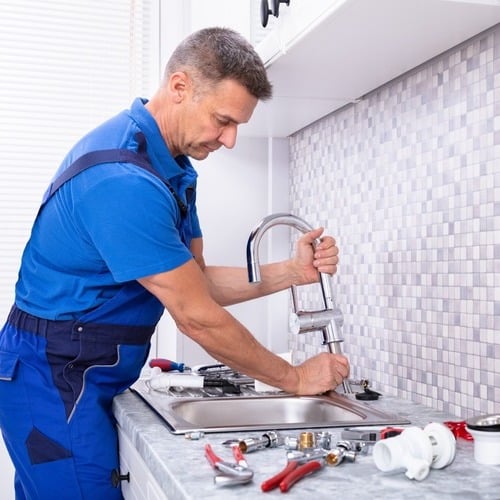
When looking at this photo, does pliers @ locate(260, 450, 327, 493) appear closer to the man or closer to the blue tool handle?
the man

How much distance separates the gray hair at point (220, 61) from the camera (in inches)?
55.4

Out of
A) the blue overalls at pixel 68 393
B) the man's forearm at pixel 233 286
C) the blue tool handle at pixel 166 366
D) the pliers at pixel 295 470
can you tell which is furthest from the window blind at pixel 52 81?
the pliers at pixel 295 470

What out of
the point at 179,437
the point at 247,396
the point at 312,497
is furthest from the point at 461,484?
the point at 247,396

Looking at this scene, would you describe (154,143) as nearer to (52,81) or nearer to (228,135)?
(228,135)

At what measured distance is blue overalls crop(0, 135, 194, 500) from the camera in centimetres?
141

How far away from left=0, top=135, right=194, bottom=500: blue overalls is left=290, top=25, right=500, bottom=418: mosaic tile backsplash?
1.81 feet

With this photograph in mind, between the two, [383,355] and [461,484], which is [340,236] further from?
[461,484]

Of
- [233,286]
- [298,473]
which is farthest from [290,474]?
[233,286]

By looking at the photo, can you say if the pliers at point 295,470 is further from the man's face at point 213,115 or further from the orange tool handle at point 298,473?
the man's face at point 213,115

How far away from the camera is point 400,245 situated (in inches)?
65.3

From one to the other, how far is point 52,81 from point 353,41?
4.00ft

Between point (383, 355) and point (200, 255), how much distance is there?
534mm

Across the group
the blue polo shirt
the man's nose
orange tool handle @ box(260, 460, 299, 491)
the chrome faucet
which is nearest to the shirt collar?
the blue polo shirt

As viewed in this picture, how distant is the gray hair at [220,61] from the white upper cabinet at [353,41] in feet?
0.30
